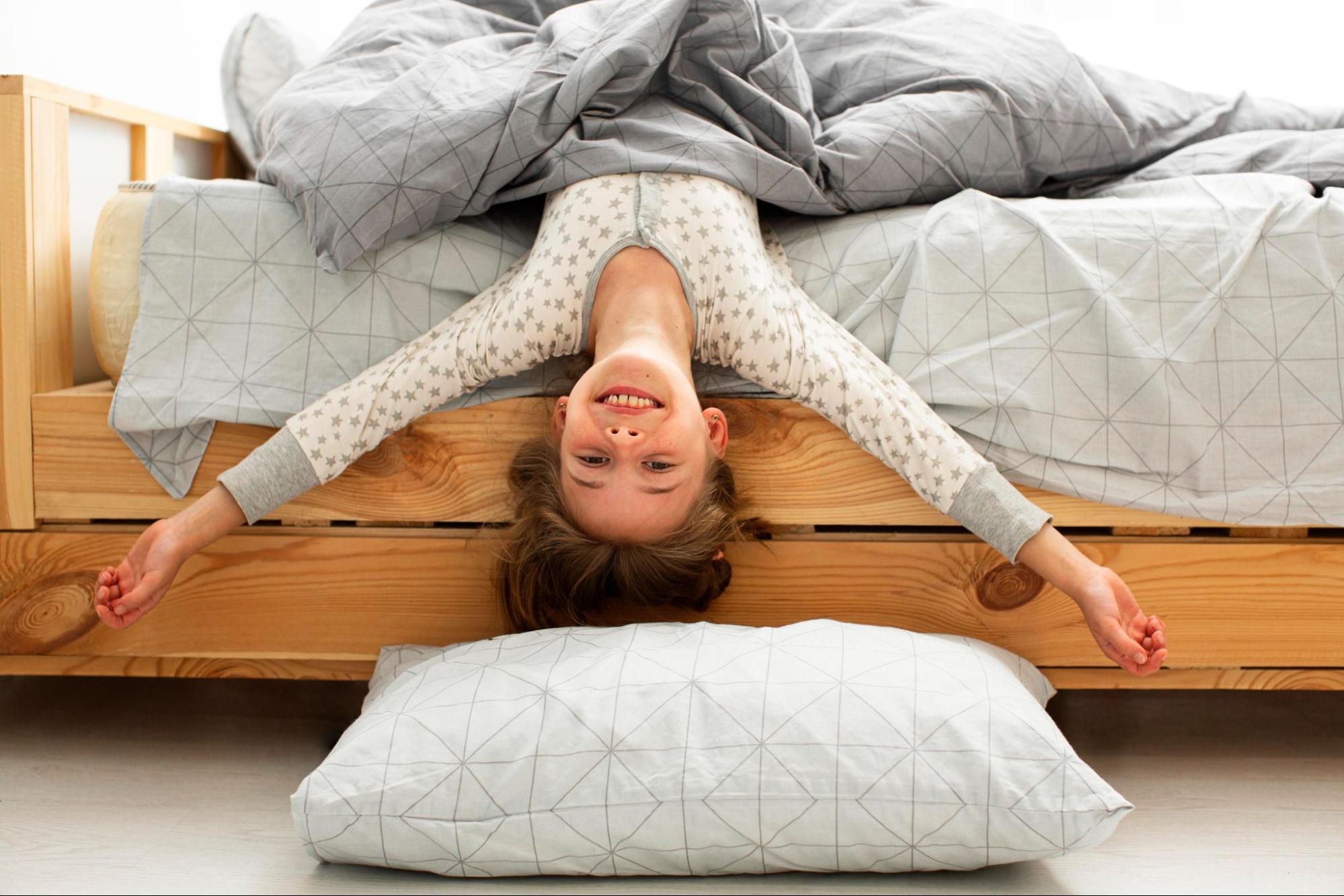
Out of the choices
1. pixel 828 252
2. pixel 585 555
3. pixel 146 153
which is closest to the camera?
pixel 585 555

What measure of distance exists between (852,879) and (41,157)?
40.3 inches

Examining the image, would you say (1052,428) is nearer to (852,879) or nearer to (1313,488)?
(1313,488)

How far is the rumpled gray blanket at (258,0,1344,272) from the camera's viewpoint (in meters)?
1.10

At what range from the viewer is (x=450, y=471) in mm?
1097

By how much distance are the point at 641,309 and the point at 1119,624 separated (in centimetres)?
53

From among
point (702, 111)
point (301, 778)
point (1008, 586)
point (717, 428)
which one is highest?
point (702, 111)

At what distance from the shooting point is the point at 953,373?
1066 millimetres

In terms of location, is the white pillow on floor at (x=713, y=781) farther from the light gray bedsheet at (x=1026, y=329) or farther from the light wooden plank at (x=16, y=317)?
the light wooden plank at (x=16, y=317)

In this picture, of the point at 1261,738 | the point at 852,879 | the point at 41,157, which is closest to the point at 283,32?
the point at 41,157

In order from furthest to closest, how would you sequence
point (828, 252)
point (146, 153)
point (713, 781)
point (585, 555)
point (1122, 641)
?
point (146, 153)
point (828, 252)
point (585, 555)
point (1122, 641)
point (713, 781)

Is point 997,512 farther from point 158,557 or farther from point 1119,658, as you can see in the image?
point 158,557

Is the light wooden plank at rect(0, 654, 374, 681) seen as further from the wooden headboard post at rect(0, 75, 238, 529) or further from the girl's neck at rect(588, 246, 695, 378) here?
the girl's neck at rect(588, 246, 695, 378)

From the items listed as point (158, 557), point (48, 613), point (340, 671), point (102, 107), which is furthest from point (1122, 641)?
point (102, 107)

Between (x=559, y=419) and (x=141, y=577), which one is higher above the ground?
(x=559, y=419)
